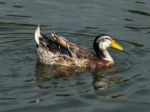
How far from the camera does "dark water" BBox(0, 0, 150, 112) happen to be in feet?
46.8

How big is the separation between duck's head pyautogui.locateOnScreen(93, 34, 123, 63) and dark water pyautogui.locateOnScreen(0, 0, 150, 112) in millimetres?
368

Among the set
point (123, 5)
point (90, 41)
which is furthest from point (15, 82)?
point (123, 5)

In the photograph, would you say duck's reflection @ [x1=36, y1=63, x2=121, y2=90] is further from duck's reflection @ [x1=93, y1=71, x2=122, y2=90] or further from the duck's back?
the duck's back

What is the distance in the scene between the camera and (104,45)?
57.7 ft

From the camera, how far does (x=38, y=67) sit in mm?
16891

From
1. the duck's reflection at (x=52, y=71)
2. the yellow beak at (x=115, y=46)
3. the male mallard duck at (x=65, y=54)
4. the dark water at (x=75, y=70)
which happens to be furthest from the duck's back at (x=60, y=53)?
the yellow beak at (x=115, y=46)

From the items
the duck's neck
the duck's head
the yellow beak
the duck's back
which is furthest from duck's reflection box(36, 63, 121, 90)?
the yellow beak

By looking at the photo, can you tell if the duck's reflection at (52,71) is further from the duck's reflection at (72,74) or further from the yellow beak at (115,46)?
the yellow beak at (115,46)

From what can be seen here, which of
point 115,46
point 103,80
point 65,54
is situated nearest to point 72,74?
point 103,80

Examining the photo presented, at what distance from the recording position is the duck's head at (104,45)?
17.5 m

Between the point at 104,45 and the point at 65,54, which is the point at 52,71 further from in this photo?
the point at 104,45

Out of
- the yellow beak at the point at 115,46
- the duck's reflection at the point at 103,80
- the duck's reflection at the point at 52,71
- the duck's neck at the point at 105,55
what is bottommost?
the duck's reflection at the point at 103,80

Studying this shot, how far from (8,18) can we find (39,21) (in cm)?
97

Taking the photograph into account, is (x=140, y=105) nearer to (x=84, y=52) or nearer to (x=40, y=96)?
(x=40, y=96)
